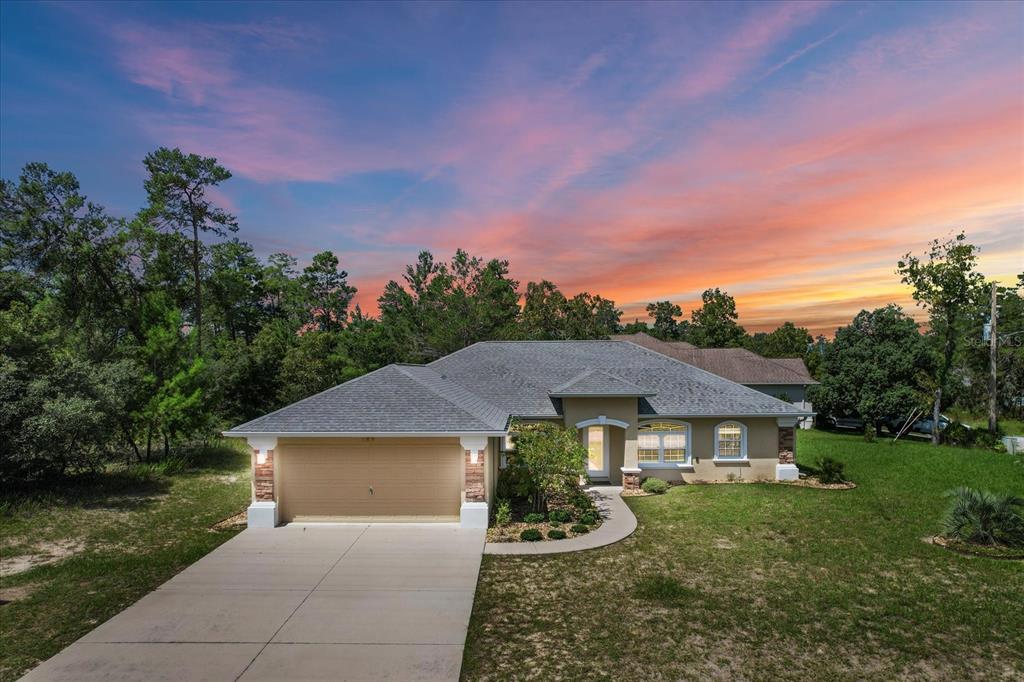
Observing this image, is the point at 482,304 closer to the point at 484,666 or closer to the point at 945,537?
the point at 945,537

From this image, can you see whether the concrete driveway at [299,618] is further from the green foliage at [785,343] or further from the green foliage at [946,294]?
the green foliage at [785,343]

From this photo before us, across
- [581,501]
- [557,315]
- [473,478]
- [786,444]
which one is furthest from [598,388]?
[557,315]

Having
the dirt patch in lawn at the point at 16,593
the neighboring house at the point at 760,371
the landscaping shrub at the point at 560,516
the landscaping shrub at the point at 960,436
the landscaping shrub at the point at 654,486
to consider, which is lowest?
the landscaping shrub at the point at 960,436

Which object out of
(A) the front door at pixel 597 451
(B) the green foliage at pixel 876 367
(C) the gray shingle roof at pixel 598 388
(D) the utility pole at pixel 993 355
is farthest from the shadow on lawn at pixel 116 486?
(D) the utility pole at pixel 993 355

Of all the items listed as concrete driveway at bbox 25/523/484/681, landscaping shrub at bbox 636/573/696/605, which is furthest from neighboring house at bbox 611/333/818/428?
concrete driveway at bbox 25/523/484/681

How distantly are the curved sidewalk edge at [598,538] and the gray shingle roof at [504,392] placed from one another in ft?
10.3

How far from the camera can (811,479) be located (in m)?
21.2

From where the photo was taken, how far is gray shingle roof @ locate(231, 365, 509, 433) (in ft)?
48.4

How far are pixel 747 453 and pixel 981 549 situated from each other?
8380mm

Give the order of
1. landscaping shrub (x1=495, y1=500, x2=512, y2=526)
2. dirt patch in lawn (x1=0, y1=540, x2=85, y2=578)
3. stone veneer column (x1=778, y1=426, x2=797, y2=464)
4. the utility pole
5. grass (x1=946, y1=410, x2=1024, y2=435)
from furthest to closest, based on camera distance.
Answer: grass (x1=946, y1=410, x2=1024, y2=435) → the utility pole → stone veneer column (x1=778, y1=426, x2=797, y2=464) → landscaping shrub (x1=495, y1=500, x2=512, y2=526) → dirt patch in lawn (x1=0, y1=540, x2=85, y2=578)

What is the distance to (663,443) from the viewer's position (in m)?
20.9

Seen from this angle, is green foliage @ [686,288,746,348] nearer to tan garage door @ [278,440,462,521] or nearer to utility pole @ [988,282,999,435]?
utility pole @ [988,282,999,435]

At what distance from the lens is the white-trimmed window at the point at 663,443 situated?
2083cm

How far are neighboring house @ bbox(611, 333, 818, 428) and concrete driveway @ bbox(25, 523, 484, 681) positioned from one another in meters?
34.8
